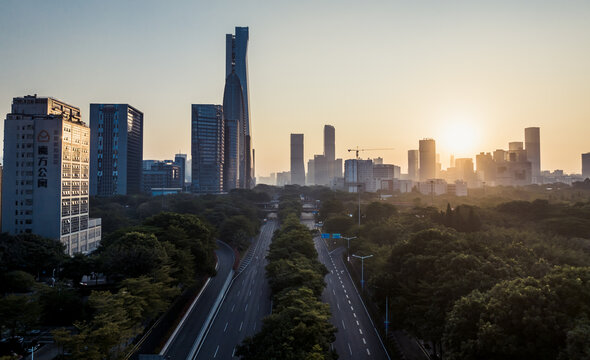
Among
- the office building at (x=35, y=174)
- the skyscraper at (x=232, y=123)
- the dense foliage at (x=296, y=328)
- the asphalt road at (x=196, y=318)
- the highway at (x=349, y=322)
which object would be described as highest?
the skyscraper at (x=232, y=123)

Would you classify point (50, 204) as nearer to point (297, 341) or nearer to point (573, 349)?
point (297, 341)

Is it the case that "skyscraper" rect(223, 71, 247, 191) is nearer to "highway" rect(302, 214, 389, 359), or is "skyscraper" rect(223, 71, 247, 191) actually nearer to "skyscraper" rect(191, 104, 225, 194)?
"skyscraper" rect(191, 104, 225, 194)

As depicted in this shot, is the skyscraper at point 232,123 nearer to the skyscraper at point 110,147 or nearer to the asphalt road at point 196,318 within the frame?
the skyscraper at point 110,147

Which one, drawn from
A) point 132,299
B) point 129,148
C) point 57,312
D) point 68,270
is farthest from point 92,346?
point 129,148

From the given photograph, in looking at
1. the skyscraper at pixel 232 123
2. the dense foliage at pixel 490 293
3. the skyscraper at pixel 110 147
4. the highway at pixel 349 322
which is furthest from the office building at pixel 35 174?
the skyscraper at pixel 232 123

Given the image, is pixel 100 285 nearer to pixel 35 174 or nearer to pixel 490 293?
pixel 35 174
